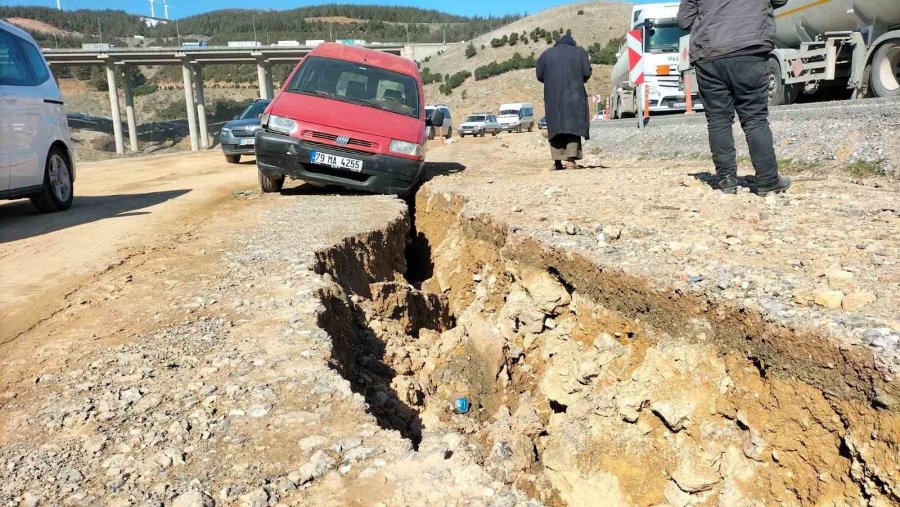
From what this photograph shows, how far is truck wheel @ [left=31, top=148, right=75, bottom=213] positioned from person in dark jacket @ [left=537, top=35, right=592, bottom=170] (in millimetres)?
6064

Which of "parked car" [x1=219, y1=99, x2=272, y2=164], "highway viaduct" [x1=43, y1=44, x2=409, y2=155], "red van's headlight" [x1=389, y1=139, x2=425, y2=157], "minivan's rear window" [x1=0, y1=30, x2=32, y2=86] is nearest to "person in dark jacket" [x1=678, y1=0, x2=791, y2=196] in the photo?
"red van's headlight" [x1=389, y1=139, x2=425, y2=157]

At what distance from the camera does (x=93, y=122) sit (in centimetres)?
6203

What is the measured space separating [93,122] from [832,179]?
6866 cm

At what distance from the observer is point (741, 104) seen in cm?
524

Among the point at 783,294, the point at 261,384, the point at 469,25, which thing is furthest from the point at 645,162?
the point at 469,25

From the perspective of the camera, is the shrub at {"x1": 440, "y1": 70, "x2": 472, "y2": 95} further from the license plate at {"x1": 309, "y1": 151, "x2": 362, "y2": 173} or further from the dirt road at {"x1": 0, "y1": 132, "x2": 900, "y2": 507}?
the dirt road at {"x1": 0, "y1": 132, "x2": 900, "y2": 507}

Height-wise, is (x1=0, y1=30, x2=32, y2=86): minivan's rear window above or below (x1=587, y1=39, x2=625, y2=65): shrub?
below

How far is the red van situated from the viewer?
751 centimetres

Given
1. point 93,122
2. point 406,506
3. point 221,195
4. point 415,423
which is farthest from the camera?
point 93,122

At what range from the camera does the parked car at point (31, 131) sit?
638 cm

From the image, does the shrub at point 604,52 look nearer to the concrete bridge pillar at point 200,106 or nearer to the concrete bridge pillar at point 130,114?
the concrete bridge pillar at point 200,106

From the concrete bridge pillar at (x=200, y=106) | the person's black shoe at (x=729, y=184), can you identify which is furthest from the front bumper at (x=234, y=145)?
the concrete bridge pillar at (x=200, y=106)

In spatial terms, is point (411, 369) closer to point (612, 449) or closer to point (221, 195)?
point (612, 449)

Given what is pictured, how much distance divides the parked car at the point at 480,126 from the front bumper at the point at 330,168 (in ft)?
Result: 89.1
